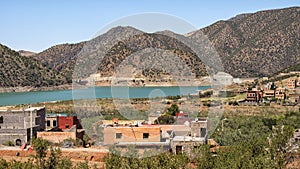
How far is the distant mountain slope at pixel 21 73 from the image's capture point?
224 ft

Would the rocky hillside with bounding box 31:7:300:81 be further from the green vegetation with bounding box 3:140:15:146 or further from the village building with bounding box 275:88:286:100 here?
the green vegetation with bounding box 3:140:15:146

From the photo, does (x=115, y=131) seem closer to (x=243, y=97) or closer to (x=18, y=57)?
(x=243, y=97)

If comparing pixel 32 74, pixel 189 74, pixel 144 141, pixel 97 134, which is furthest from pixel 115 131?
pixel 32 74

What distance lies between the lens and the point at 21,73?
230 feet

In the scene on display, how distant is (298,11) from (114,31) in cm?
7917

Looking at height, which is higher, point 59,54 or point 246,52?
point 59,54

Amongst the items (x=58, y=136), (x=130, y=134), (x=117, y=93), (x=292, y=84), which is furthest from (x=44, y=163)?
(x=292, y=84)

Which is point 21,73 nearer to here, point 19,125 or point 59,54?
point 59,54

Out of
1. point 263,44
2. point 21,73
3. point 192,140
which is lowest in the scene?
point 192,140

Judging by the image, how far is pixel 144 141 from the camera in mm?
13508

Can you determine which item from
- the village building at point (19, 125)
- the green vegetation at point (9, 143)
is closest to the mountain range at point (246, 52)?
the village building at point (19, 125)

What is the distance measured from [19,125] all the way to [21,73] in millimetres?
55554

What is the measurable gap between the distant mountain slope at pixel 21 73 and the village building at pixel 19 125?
52.7 metres

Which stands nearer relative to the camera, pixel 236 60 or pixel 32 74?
pixel 32 74
